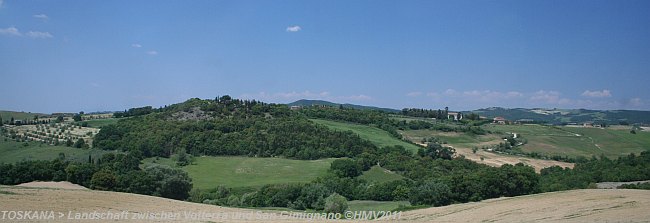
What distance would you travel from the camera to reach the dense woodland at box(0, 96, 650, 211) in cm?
6744

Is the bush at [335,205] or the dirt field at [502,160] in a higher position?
the bush at [335,205]

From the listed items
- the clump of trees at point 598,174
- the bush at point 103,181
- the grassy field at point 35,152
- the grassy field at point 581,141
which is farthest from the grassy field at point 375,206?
the grassy field at point 581,141

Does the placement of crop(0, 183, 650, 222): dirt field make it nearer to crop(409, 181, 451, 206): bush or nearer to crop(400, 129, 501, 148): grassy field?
crop(409, 181, 451, 206): bush

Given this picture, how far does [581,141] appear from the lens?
152500mm

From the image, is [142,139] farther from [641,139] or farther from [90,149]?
[641,139]

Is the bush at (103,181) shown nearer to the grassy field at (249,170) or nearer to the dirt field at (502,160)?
the grassy field at (249,170)

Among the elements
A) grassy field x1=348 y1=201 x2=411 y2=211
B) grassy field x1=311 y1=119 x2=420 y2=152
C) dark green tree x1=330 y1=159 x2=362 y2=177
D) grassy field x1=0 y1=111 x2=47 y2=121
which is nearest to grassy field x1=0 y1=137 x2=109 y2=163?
dark green tree x1=330 y1=159 x2=362 y2=177

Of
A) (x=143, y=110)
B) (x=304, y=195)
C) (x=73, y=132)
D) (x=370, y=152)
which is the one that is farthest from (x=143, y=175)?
(x=143, y=110)

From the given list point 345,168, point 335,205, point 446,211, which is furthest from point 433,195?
point 345,168

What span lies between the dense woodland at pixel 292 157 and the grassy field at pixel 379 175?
1.98 metres

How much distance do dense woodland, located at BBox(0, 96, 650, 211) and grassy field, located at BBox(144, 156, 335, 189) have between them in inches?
183

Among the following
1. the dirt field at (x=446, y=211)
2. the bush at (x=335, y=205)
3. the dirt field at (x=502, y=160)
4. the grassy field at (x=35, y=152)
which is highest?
the dirt field at (x=446, y=211)

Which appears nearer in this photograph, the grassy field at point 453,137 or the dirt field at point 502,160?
the dirt field at point 502,160

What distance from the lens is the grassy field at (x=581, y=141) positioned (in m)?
137
